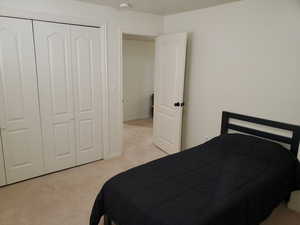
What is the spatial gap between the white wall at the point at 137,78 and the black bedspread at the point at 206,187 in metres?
3.55

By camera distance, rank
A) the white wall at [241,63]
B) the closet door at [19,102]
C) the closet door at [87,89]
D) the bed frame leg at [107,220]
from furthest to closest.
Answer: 1. the closet door at [87,89]
2. the closet door at [19,102]
3. the white wall at [241,63]
4. the bed frame leg at [107,220]

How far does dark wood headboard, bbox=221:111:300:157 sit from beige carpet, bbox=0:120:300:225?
2.47 feet

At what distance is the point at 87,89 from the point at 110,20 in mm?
1048

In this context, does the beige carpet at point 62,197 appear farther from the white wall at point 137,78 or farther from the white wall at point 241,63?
the white wall at point 137,78

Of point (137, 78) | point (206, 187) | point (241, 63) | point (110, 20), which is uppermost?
point (110, 20)

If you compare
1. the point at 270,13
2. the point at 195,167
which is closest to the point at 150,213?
the point at 195,167

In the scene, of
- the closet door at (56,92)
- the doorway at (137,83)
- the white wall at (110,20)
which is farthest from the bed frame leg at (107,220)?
the doorway at (137,83)

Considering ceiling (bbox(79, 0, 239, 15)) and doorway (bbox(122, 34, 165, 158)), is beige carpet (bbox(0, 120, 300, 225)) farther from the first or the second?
ceiling (bbox(79, 0, 239, 15))

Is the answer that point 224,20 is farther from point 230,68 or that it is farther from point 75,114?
point 75,114

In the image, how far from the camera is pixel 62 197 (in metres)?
2.43

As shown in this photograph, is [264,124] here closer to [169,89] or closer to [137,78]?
[169,89]

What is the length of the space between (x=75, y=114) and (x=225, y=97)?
2.12m

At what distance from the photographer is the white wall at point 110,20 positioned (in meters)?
2.43

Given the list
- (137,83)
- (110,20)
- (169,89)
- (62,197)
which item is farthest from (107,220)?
(137,83)
